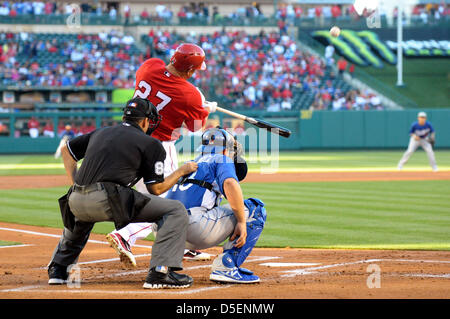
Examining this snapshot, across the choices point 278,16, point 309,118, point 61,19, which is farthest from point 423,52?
point 61,19

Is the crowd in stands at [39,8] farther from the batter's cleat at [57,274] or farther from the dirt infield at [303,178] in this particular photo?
the batter's cleat at [57,274]

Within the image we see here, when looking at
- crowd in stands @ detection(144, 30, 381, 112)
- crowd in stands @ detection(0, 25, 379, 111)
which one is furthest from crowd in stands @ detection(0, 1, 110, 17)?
crowd in stands @ detection(144, 30, 381, 112)

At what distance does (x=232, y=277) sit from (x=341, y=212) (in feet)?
23.7

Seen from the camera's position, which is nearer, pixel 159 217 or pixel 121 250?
pixel 159 217

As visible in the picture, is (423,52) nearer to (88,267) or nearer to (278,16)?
(278,16)

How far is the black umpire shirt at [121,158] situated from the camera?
6.61 metres

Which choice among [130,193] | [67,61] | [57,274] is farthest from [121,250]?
[67,61]

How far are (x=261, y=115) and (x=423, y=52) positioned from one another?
16.6 metres

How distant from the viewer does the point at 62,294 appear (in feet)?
21.0

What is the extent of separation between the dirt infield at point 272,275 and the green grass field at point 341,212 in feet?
3.54

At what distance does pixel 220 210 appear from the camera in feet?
23.6

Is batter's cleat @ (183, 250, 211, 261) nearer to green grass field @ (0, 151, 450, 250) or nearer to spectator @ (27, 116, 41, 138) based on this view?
green grass field @ (0, 151, 450, 250)

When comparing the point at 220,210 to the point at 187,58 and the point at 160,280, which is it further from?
the point at 187,58
